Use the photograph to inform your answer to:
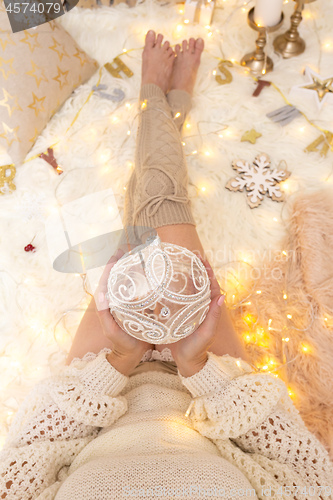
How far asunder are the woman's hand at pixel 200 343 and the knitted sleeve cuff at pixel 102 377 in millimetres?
138

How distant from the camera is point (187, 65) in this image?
143 cm

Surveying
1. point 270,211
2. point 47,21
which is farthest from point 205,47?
point 270,211

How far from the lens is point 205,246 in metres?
1.19

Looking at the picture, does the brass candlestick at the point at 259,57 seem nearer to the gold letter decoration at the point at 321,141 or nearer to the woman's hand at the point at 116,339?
the gold letter decoration at the point at 321,141

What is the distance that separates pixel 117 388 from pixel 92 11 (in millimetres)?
1460

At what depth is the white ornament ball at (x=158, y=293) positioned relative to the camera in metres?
0.67

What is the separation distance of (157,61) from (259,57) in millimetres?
388

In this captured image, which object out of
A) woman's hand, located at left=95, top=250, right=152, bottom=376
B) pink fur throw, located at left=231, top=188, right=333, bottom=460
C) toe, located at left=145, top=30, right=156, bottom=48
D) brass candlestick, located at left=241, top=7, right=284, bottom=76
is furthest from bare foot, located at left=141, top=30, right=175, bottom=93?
woman's hand, located at left=95, top=250, right=152, bottom=376

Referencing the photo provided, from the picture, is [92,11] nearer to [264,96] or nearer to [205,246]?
[264,96]

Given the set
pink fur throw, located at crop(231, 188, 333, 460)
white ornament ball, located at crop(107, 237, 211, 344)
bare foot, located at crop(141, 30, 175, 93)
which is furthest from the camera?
bare foot, located at crop(141, 30, 175, 93)

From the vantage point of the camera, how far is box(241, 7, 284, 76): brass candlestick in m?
1.34

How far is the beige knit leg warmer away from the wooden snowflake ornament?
0.22 m

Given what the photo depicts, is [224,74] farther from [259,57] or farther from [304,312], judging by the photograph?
Answer: [304,312]

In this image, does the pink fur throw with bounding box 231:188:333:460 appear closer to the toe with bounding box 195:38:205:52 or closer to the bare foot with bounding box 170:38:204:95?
the bare foot with bounding box 170:38:204:95
